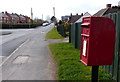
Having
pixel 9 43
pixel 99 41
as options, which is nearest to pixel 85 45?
pixel 99 41

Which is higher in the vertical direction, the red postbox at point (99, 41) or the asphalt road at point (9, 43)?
the red postbox at point (99, 41)

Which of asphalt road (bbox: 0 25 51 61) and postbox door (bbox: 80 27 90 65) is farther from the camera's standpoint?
asphalt road (bbox: 0 25 51 61)

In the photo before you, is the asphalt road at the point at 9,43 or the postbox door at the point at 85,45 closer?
the postbox door at the point at 85,45

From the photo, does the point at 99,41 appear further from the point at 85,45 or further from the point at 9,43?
the point at 9,43

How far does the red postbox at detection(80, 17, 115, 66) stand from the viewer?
11.6 ft

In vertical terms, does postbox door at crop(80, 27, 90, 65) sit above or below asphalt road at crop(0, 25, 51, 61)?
above

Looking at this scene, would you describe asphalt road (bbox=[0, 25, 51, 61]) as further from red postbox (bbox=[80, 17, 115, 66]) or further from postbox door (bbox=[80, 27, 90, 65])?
red postbox (bbox=[80, 17, 115, 66])

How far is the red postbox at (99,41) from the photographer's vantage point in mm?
3529

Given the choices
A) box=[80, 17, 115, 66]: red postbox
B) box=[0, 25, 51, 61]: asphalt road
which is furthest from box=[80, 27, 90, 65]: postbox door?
box=[0, 25, 51, 61]: asphalt road

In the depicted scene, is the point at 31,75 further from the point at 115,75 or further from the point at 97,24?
the point at 97,24

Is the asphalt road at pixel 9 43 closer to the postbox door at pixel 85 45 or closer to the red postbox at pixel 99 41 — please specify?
the postbox door at pixel 85 45

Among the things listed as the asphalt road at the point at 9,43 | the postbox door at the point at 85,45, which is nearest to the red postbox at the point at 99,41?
the postbox door at the point at 85,45

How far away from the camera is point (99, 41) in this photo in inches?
140

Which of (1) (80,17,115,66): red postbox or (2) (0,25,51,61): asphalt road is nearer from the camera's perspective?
(1) (80,17,115,66): red postbox
